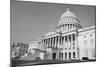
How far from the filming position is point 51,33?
2.78 meters

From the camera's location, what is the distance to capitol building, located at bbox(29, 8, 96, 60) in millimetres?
2756

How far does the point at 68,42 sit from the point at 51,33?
339 millimetres

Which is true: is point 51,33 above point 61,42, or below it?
above

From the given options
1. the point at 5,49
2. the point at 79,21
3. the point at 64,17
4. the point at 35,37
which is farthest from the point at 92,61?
the point at 5,49

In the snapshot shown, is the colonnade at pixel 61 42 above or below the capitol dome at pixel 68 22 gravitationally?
below

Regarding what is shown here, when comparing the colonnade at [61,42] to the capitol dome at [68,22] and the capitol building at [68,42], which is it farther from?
the capitol dome at [68,22]

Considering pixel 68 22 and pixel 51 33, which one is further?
pixel 68 22

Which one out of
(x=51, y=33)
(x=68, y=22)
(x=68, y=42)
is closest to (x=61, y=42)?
(x=68, y=42)

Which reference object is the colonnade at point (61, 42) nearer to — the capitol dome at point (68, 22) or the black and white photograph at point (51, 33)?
the black and white photograph at point (51, 33)

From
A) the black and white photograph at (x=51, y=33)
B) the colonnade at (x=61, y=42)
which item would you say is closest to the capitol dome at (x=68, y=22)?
the black and white photograph at (x=51, y=33)

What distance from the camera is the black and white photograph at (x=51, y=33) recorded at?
2572mm

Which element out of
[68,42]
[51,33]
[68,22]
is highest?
[68,22]

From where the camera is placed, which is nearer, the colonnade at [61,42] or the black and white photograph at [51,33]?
the black and white photograph at [51,33]

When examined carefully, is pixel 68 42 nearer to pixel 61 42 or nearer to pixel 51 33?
pixel 61 42
